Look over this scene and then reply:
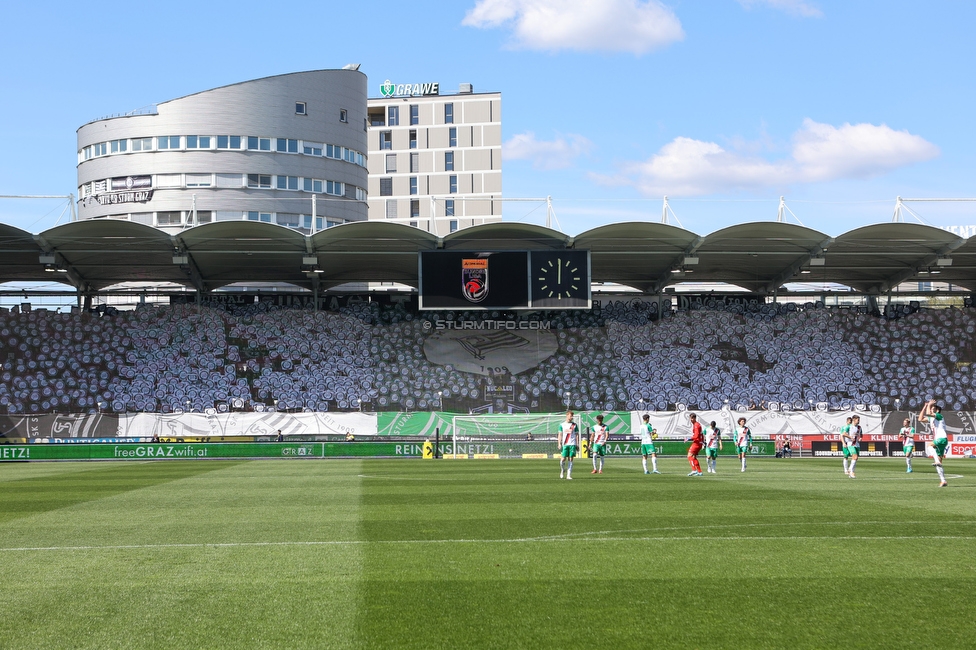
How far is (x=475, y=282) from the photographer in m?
46.2

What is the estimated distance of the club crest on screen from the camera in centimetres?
4619

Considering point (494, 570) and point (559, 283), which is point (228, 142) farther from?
point (494, 570)

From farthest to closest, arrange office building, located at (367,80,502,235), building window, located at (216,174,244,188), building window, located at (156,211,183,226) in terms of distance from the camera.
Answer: office building, located at (367,80,502,235) < building window, located at (216,174,244,188) < building window, located at (156,211,183,226)

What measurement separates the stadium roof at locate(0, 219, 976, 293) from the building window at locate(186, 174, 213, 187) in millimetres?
16730

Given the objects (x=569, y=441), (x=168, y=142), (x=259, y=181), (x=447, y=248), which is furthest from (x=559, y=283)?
(x=168, y=142)

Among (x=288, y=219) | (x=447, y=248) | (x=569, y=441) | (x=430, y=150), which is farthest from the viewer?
(x=430, y=150)

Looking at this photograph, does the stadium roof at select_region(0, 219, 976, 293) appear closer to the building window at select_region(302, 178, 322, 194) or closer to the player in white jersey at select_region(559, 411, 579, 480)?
the building window at select_region(302, 178, 322, 194)

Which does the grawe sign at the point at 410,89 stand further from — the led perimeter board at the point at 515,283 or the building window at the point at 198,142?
the led perimeter board at the point at 515,283

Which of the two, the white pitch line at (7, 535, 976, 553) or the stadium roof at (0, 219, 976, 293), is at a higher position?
the stadium roof at (0, 219, 976, 293)

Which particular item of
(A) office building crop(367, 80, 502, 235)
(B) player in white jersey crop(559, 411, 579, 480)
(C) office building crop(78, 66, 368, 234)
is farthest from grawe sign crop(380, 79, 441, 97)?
(B) player in white jersey crop(559, 411, 579, 480)

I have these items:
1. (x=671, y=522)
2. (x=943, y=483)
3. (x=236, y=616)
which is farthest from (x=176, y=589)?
(x=943, y=483)

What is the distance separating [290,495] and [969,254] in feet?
141

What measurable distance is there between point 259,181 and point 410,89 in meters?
51.2

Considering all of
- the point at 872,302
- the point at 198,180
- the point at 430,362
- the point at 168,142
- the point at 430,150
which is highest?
the point at 430,150
